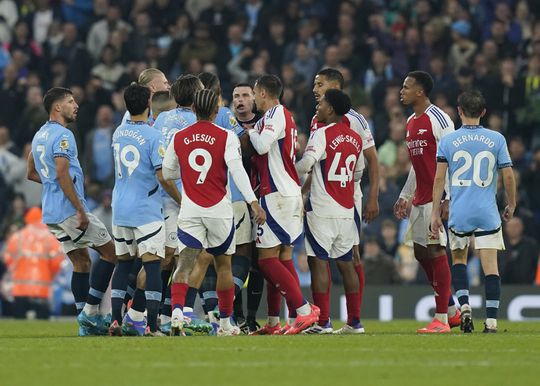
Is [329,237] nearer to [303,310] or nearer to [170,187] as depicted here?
[303,310]

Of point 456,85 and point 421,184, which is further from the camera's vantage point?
point 456,85

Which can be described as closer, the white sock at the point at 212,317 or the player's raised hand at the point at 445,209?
the white sock at the point at 212,317

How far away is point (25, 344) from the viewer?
12.5 metres

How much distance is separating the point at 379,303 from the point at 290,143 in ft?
23.4

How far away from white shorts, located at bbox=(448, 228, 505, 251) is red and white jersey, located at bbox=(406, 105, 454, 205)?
0.69 metres

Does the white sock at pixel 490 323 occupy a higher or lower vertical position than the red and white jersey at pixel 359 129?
lower

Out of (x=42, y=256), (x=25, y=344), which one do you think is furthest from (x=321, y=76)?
(x=42, y=256)

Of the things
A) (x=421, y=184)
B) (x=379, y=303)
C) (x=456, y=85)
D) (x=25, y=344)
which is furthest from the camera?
(x=456, y=85)

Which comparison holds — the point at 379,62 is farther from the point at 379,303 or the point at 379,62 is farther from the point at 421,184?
the point at 421,184

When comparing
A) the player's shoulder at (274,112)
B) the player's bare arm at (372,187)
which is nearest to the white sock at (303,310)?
the player's bare arm at (372,187)

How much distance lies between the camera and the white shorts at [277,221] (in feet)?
44.3

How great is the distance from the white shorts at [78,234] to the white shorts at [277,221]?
1593mm

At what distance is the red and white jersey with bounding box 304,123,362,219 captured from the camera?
13805 millimetres

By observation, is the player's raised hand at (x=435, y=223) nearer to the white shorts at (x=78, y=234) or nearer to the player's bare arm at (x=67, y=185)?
the white shorts at (x=78, y=234)
